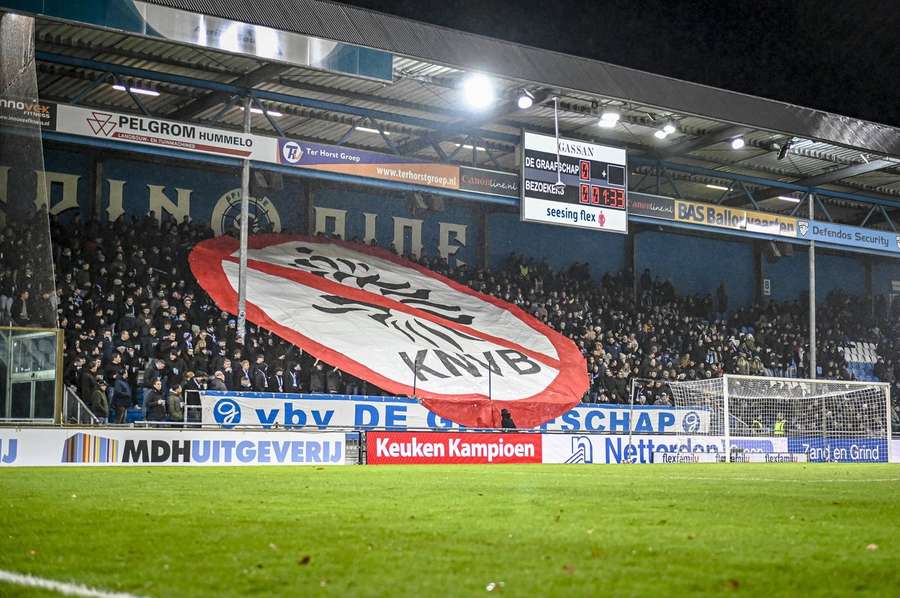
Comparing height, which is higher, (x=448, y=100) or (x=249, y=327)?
(x=448, y=100)

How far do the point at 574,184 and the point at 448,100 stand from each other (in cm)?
405

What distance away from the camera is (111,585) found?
460 centimetres

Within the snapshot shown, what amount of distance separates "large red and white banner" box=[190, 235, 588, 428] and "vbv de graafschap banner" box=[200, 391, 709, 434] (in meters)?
0.48

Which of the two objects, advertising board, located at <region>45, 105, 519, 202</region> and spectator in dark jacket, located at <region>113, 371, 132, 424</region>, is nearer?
spectator in dark jacket, located at <region>113, 371, 132, 424</region>

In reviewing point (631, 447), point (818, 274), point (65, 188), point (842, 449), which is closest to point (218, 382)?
point (631, 447)

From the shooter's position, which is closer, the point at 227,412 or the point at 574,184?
the point at 227,412

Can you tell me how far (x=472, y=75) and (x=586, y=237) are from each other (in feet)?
49.8

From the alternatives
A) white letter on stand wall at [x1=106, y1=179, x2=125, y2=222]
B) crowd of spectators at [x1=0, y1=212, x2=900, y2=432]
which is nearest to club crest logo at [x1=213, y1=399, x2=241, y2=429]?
crowd of spectators at [x1=0, y1=212, x2=900, y2=432]

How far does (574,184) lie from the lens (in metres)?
26.8

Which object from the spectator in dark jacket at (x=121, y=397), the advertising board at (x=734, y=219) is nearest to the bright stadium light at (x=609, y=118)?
the advertising board at (x=734, y=219)

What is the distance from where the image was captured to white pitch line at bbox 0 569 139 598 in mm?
4348

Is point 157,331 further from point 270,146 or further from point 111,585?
point 111,585

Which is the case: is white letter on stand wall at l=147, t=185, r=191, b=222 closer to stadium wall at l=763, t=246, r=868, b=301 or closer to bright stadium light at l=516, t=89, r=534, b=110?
bright stadium light at l=516, t=89, r=534, b=110

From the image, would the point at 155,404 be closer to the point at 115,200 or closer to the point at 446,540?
the point at 115,200
